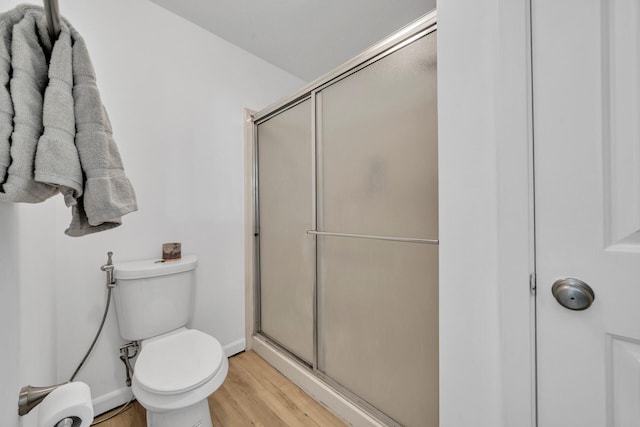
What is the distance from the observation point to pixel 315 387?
4.67 ft

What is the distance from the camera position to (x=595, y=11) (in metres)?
0.56

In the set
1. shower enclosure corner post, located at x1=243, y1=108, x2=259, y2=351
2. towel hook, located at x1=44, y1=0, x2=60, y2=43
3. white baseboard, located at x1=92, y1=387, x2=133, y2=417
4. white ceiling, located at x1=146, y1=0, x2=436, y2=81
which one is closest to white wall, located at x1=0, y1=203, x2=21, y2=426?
towel hook, located at x1=44, y1=0, x2=60, y2=43

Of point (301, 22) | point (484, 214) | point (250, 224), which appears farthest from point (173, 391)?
point (301, 22)

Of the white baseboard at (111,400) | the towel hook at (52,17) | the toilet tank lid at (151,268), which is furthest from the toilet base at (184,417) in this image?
the towel hook at (52,17)

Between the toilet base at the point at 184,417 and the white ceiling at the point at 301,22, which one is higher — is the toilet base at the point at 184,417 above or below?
below

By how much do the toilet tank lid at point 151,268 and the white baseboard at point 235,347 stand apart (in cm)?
75

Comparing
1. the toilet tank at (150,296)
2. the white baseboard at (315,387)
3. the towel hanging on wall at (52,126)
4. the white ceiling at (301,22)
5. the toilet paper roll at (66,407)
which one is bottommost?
the white baseboard at (315,387)

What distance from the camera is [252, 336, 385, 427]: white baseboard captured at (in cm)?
121

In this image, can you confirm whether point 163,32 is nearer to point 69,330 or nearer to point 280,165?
point 280,165

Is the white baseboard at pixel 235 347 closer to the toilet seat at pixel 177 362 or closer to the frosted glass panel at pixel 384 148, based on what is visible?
the toilet seat at pixel 177 362

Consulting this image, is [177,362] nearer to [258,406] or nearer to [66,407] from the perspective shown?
[258,406]

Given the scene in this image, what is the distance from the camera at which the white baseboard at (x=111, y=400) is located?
1303 mm

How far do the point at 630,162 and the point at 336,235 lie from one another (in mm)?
1026

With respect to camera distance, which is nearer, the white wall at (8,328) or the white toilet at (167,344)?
the white wall at (8,328)
